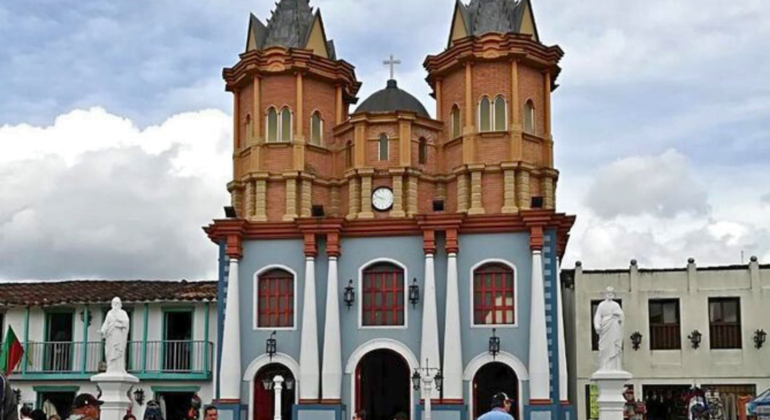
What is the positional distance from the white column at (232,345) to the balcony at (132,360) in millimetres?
3450

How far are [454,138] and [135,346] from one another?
12.9 metres

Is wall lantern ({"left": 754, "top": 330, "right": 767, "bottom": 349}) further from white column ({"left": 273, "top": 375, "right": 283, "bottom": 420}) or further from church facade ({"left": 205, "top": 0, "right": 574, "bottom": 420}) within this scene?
white column ({"left": 273, "top": 375, "right": 283, "bottom": 420})

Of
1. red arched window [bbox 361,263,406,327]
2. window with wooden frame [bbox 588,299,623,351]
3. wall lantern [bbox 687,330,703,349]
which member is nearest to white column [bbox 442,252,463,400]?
red arched window [bbox 361,263,406,327]

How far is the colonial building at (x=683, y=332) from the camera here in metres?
35.8

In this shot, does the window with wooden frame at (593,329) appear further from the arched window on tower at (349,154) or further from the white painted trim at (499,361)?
the arched window on tower at (349,154)

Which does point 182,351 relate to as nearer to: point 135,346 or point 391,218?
point 135,346

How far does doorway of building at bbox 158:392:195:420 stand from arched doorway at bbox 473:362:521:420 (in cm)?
1021

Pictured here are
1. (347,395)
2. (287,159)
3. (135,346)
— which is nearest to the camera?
(347,395)

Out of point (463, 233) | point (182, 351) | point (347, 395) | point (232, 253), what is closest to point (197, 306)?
point (182, 351)

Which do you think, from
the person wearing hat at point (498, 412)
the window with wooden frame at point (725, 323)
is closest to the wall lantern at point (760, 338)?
the window with wooden frame at point (725, 323)

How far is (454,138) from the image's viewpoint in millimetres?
35531

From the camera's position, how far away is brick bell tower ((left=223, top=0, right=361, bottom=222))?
117ft

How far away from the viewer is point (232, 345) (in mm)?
34094

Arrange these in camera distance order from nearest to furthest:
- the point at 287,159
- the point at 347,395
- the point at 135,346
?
the point at 347,395 < the point at 287,159 < the point at 135,346
